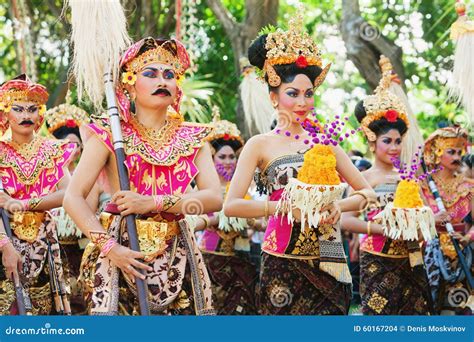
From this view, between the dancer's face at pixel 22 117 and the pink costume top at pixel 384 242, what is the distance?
2.62m

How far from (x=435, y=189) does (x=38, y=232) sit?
3.27 m

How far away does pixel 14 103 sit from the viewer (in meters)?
7.07

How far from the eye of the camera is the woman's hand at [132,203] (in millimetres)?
5051

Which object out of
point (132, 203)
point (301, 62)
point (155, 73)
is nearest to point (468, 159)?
point (301, 62)

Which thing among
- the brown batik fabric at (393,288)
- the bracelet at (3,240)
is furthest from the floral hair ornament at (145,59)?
the brown batik fabric at (393,288)

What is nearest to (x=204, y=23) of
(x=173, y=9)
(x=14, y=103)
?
(x=173, y=9)

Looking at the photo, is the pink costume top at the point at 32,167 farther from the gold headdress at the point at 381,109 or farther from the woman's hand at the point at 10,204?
the gold headdress at the point at 381,109

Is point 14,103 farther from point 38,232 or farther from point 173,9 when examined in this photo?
point 173,9

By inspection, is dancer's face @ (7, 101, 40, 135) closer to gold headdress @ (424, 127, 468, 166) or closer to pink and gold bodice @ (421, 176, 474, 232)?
pink and gold bodice @ (421, 176, 474, 232)

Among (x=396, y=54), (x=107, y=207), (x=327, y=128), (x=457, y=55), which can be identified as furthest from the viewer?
(x=396, y=54)

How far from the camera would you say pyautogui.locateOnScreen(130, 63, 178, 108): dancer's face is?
5.39 meters

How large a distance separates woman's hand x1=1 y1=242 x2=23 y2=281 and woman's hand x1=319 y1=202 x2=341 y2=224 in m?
1.92

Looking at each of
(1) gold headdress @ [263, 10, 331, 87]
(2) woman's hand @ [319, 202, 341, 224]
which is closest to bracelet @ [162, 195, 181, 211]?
(2) woman's hand @ [319, 202, 341, 224]

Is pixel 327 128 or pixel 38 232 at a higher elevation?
pixel 327 128
